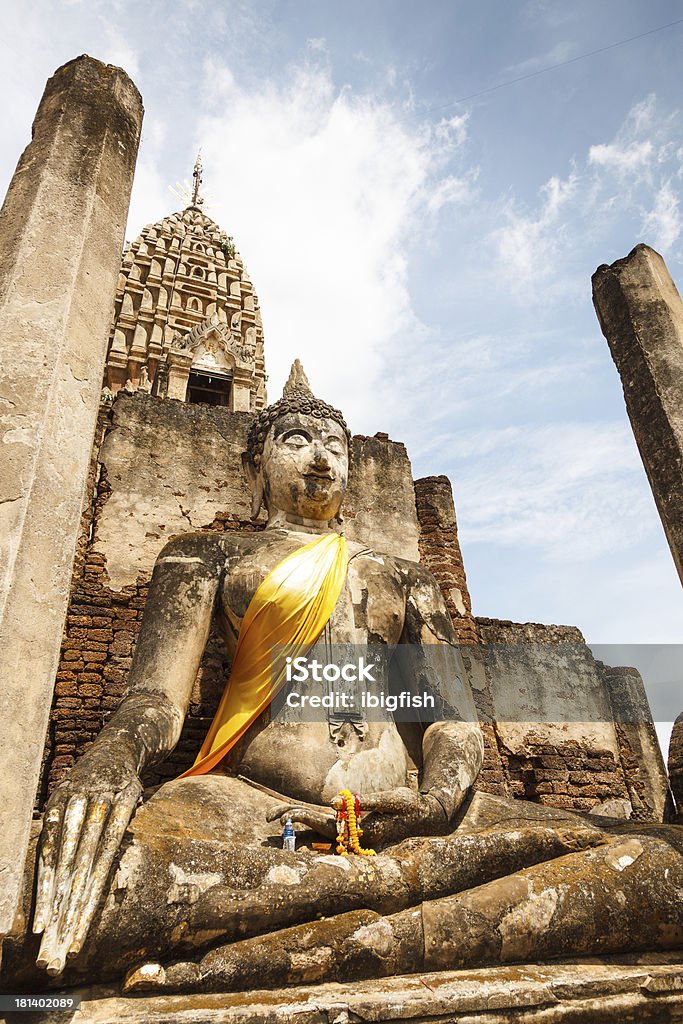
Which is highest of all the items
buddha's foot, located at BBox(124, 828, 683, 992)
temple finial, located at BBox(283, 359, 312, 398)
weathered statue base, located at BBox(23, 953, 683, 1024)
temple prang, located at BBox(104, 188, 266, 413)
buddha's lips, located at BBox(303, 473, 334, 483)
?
temple prang, located at BBox(104, 188, 266, 413)

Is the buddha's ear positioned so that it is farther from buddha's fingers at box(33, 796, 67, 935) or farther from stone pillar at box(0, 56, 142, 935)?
buddha's fingers at box(33, 796, 67, 935)

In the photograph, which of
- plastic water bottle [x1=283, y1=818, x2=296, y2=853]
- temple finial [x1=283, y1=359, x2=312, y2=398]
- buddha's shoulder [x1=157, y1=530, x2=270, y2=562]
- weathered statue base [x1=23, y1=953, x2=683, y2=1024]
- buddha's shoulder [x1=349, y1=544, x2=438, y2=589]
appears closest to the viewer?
weathered statue base [x1=23, y1=953, x2=683, y2=1024]

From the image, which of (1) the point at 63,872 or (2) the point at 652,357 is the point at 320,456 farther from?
(1) the point at 63,872

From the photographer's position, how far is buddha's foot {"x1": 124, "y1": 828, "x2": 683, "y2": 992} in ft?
7.39

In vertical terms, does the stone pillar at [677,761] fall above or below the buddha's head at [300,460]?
below

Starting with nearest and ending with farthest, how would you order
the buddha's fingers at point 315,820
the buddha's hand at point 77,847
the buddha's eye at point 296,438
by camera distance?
the buddha's hand at point 77,847
the buddha's fingers at point 315,820
the buddha's eye at point 296,438

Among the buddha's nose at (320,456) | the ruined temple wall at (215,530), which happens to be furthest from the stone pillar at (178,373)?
the buddha's nose at (320,456)

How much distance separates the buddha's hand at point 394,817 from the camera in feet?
9.71

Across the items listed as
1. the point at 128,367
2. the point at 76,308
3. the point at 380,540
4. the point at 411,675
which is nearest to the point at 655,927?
the point at 411,675

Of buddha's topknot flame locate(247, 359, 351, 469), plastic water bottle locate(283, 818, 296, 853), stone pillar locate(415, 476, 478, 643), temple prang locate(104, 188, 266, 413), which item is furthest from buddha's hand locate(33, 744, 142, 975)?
temple prang locate(104, 188, 266, 413)

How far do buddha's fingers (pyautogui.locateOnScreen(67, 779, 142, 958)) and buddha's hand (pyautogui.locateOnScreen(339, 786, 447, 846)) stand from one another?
33.9 inches

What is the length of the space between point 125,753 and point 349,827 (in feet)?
3.08

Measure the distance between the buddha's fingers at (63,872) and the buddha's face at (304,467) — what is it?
245cm

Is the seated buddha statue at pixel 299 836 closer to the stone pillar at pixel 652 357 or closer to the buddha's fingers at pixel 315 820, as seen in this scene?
the buddha's fingers at pixel 315 820
